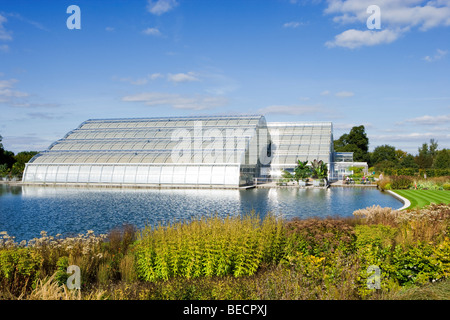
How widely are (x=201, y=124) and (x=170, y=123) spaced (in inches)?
221

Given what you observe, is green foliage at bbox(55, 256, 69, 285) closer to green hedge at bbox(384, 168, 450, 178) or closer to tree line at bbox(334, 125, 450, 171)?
green hedge at bbox(384, 168, 450, 178)

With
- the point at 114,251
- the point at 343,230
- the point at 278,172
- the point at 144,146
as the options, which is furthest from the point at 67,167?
the point at 343,230

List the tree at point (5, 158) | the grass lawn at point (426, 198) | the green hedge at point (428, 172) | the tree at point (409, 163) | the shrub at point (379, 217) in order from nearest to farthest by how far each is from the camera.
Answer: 1. the shrub at point (379, 217)
2. the grass lawn at point (426, 198)
3. the green hedge at point (428, 172)
4. the tree at point (5, 158)
5. the tree at point (409, 163)

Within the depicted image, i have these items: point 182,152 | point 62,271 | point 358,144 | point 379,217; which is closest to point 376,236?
point 379,217

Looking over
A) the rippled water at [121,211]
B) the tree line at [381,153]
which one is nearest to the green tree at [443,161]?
the tree line at [381,153]

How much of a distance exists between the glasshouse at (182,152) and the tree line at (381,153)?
18064 mm

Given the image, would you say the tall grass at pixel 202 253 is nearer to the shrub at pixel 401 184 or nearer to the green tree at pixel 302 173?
the shrub at pixel 401 184

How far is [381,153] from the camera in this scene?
86.8 metres

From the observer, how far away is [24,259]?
820 cm

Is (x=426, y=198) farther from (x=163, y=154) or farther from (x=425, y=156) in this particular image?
(x=425, y=156)

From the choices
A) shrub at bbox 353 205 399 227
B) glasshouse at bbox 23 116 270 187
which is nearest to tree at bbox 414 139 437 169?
glasshouse at bbox 23 116 270 187

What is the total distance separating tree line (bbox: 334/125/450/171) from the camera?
241 ft

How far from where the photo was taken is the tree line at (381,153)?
241 ft
